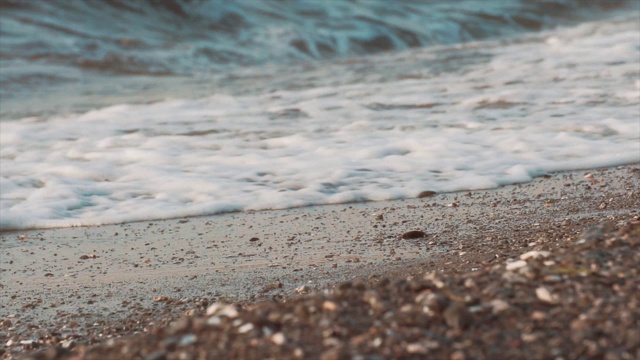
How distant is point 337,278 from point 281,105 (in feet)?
13.4

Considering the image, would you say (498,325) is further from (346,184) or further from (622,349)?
(346,184)

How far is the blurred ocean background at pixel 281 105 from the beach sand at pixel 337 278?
0.30 metres

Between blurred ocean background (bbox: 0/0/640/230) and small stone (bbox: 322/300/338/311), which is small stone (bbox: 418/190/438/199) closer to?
blurred ocean background (bbox: 0/0/640/230)

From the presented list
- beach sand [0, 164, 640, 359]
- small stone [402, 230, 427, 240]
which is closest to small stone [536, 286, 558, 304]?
beach sand [0, 164, 640, 359]

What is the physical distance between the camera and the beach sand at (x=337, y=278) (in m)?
2.02

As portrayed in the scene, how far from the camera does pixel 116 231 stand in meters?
4.28

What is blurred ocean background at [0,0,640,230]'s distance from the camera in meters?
4.90

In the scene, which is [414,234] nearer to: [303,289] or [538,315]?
[303,289]

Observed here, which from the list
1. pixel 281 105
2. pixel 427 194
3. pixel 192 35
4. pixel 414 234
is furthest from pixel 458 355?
pixel 192 35

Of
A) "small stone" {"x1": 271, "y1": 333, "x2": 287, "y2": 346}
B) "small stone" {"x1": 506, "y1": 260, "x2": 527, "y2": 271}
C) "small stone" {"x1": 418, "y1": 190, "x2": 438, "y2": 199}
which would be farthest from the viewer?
"small stone" {"x1": 418, "y1": 190, "x2": 438, "y2": 199}

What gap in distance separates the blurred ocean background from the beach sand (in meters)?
0.30

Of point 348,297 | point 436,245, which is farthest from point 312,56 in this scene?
point 348,297

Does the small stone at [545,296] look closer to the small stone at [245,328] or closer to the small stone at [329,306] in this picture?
the small stone at [329,306]

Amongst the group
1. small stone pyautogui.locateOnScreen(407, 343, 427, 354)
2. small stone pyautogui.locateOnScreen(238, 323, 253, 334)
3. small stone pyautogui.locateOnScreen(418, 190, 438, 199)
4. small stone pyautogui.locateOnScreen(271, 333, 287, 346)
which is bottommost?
small stone pyautogui.locateOnScreen(407, 343, 427, 354)
